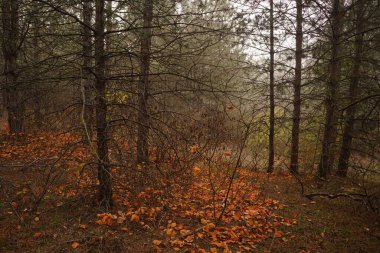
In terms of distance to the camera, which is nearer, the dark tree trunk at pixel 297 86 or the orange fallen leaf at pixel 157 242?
the orange fallen leaf at pixel 157 242

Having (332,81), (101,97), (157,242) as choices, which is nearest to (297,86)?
(332,81)

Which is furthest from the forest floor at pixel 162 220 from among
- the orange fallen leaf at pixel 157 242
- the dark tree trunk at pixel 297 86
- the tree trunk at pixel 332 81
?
the dark tree trunk at pixel 297 86

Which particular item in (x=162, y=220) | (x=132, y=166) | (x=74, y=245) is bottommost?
(x=162, y=220)

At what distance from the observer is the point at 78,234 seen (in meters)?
4.35

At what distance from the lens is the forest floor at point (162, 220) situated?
13.8 feet

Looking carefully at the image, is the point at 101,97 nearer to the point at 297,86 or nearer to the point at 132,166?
the point at 132,166

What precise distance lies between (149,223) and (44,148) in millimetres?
4814

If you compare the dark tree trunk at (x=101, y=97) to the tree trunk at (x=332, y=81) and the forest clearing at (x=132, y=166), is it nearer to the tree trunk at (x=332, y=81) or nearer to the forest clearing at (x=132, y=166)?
the forest clearing at (x=132, y=166)

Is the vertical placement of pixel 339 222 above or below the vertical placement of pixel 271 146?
below

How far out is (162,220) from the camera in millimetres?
5168

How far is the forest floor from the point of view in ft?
13.8

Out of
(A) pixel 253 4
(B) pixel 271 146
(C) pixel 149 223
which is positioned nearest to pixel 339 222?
(C) pixel 149 223

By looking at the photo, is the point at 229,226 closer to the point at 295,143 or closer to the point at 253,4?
the point at 295,143

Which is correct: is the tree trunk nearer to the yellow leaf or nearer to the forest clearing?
the forest clearing
